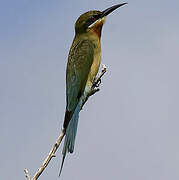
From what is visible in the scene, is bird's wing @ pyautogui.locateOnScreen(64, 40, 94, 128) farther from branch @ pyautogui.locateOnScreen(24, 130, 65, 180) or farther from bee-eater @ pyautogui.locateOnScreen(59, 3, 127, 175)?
branch @ pyautogui.locateOnScreen(24, 130, 65, 180)

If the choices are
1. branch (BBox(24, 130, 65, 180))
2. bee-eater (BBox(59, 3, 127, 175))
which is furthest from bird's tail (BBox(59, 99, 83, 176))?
branch (BBox(24, 130, 65, 180))

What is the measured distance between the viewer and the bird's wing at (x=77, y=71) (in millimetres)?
4008

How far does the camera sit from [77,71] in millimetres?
4254

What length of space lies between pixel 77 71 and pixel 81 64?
4.0 inches

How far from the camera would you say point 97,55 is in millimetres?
4453

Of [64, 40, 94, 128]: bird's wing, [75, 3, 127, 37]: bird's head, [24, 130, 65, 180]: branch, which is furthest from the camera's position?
[75, 3, 127, 37]: bird's head

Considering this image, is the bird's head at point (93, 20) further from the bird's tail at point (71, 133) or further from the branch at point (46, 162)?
the branch at point (46, 162)

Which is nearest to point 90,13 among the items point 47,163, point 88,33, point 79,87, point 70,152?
point 88,33

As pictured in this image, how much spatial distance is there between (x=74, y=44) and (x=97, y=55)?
30 cm

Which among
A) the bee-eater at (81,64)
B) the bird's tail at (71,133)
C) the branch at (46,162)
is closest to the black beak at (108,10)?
the bee-eater at (81,64)

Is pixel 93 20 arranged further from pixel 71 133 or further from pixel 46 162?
pixel 46 162

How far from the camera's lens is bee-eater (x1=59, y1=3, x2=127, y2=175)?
3861 millimetres

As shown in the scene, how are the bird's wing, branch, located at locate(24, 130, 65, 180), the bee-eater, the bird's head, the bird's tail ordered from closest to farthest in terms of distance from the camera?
branch, located at locate(24, 130, 65, 180)
the bird's tail
the bee-eater
the bird's wing
the bird's head


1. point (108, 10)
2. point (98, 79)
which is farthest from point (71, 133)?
point (108, 10)
